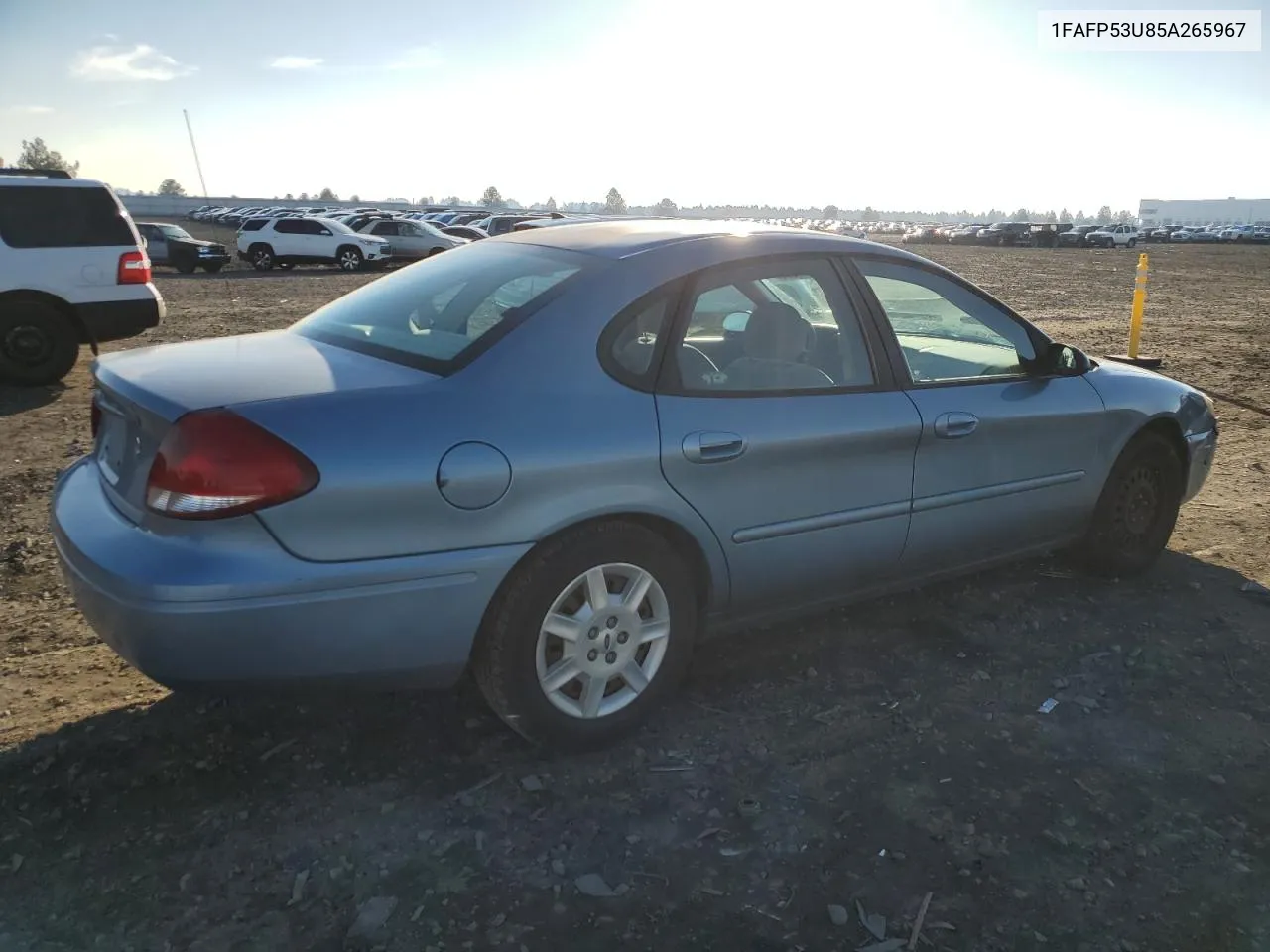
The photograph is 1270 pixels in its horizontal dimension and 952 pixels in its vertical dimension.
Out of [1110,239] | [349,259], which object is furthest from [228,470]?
[1110,239]

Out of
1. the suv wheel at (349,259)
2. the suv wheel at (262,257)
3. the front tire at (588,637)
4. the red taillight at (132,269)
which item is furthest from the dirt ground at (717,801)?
the suv wheel at (262,257)

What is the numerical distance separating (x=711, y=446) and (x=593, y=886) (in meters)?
1.33

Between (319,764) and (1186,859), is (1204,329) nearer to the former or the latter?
(1186,859)

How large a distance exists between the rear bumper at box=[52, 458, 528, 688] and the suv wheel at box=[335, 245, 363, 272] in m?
27.7

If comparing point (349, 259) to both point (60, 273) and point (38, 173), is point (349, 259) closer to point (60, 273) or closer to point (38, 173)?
point (38, 173)

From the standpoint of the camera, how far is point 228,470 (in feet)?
8.02

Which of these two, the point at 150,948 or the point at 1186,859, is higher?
the point at 150,948

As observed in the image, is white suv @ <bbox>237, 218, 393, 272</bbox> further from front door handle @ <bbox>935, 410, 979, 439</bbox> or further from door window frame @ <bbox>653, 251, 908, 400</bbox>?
front door handle @ <bbox>935, 410, 979, 439</bbox>

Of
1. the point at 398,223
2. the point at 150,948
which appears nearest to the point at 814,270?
the point at 150,948

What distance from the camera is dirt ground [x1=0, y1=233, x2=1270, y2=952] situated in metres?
2.39

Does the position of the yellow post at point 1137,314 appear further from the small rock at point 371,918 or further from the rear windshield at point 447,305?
the small rock at point 371,918

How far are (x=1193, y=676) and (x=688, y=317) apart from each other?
244 cm

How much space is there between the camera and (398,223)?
1192 inches

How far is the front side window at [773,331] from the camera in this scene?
3.22m
